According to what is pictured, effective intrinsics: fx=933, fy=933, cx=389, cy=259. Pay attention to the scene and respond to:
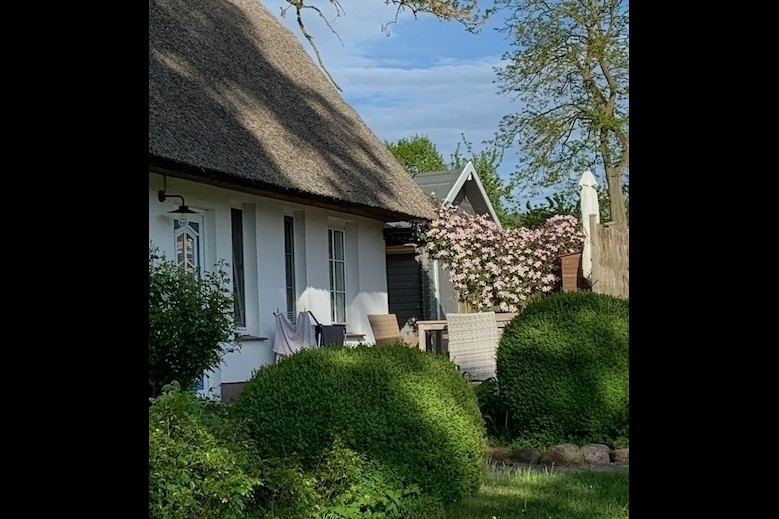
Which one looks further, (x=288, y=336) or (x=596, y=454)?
(x=288, y=336)

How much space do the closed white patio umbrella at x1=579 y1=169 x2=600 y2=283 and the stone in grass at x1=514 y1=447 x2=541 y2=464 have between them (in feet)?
20.5

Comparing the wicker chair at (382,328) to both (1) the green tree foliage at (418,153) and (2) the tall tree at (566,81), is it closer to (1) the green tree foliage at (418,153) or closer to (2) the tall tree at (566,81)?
(2) the tall tree at (566,81)

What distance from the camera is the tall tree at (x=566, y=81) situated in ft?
84.9

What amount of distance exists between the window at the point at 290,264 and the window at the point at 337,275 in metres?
1.38

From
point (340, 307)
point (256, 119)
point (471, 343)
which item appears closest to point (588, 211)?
point (471, 343)

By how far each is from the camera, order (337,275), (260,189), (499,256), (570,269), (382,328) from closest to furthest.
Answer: (260,189)
(337,275)
(382,328)
(570,269)
(499,256)

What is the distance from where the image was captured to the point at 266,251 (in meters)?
12.5

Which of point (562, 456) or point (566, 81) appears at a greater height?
point (566, 81)

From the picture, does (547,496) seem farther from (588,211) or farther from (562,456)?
(588,211)

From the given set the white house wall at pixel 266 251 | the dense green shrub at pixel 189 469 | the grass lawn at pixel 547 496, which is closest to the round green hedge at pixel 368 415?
the grass lawn at pixel 547 496

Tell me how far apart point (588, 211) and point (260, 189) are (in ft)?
17.0
